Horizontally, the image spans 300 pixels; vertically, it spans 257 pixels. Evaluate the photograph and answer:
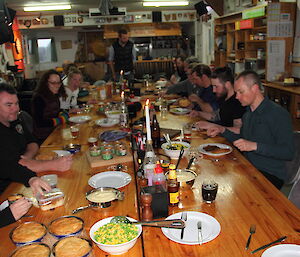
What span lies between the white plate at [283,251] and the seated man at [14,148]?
1.40m

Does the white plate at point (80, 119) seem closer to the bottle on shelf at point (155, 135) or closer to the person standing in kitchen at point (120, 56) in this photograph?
the bottle on shelf at point (155, 135)

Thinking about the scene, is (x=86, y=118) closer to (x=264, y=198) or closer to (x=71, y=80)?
(x=71, y=80)

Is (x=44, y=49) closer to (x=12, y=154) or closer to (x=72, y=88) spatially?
(x=72, y=88)

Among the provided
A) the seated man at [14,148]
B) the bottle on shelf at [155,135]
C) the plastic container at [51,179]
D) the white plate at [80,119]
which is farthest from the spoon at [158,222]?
the white plate at [80,119]

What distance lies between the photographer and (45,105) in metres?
3.93

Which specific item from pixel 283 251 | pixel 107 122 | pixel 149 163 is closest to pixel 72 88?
pixel 107 122

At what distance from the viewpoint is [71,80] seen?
488cm

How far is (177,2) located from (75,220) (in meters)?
8.35

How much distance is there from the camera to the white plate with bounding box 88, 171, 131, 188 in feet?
6.12

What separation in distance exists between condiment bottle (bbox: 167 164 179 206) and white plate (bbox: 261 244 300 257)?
1.66 ft

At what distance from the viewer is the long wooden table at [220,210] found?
4.20 ft

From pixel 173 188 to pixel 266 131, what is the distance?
1.22 metres

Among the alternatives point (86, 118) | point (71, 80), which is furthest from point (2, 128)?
point (71, 80)

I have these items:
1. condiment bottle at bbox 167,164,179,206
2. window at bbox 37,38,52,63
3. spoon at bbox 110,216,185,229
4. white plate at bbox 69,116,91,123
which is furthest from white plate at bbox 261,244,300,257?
window at bbox 37,38,52,63
